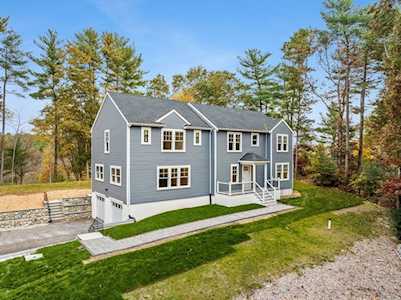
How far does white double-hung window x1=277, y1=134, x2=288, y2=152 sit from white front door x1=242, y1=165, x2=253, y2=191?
3.46 meters

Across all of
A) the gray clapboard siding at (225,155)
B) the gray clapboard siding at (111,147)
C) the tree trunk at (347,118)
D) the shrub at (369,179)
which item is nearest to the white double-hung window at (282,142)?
the gray clapboard siding at (225,155)

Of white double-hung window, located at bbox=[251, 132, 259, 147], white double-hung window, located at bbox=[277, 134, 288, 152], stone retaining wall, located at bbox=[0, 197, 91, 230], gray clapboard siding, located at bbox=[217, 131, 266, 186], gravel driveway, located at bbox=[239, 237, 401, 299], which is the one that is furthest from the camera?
white double-hung window, located at bbox=[277, 134, 288, 152]

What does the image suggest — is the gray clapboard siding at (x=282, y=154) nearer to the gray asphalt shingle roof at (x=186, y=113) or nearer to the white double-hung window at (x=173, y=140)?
the gray asphalt shingle roof at (x=186, y=113)

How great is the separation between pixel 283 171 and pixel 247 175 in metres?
3.81

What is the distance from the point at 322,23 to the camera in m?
25.3

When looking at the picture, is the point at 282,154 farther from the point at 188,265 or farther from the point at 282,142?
the point at 188,265

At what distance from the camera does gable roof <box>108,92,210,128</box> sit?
15508 mm

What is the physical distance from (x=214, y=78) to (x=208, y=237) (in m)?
28.9

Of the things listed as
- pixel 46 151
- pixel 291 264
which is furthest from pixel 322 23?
pixel 46 151

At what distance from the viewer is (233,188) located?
1881 cm

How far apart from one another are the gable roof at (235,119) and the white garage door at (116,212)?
8.60 m

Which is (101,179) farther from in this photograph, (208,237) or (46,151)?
(46,151)

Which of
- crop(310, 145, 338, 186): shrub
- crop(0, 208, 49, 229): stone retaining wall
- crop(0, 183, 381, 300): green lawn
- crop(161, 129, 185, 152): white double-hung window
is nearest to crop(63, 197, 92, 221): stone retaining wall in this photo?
crop(0, 208, 49, 229): stone retaining wall

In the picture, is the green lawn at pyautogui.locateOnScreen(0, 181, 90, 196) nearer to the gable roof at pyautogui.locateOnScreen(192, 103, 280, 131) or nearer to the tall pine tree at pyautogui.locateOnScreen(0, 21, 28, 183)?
the tall pine tree at pyautogui.locateOnScreen(0, 21, 28, 183)
